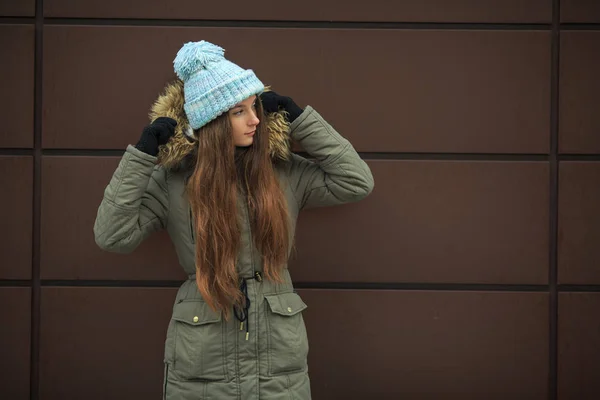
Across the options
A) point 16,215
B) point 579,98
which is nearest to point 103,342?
point 16,215

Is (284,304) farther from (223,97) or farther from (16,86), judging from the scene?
(16,86)

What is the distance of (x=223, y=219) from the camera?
2633 mm

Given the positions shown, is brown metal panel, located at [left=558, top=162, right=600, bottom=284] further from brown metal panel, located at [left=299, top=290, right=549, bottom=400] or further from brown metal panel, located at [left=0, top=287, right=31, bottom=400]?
brown metal panel, located at [left=0, top=287, right=31, bottom=400]

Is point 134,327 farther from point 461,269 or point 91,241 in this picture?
point 461,269

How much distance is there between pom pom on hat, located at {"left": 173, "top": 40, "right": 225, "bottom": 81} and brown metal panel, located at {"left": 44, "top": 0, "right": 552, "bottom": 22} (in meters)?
0.59

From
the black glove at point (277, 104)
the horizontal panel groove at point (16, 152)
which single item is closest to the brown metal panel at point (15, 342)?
the horizontal panel groove at point (16, 152)

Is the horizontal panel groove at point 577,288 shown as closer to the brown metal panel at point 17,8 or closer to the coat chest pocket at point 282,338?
the coat chest pocket at point 282,338

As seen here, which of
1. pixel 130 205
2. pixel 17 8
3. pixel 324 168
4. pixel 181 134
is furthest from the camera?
pixel 17 8

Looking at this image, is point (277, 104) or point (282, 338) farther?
point (277, 104)

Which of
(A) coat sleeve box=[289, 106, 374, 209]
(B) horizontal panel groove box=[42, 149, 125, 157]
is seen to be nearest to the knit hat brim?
(A) coat sleeve box=[289, 106, 374, 209]

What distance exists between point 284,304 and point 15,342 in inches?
55.6

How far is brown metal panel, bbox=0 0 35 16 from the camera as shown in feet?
10.7

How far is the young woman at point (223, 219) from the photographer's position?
2.63 metres

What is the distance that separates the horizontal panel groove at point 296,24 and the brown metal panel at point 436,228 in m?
0.62
